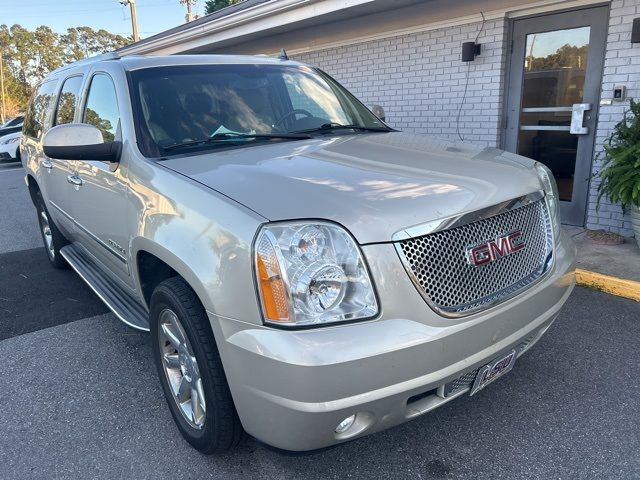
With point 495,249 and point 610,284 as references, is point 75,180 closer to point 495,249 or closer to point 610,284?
point 495,249

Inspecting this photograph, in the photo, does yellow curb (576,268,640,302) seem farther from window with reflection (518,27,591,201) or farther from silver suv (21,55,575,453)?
window with reflection (518,27,591,201)

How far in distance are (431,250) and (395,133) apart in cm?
165

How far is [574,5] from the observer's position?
5512 millimetres

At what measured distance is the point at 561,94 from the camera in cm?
596

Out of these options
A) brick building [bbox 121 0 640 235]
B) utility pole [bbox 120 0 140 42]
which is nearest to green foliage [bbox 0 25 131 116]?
utility pole [bbox 120 0 140 42]

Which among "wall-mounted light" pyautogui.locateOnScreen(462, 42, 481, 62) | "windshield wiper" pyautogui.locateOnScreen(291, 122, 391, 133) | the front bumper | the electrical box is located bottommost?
the front bumper

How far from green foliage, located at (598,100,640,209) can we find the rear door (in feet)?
13.9

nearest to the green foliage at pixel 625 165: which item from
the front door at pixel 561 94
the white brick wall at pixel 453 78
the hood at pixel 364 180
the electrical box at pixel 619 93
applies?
the electrical box at pixel 619 93

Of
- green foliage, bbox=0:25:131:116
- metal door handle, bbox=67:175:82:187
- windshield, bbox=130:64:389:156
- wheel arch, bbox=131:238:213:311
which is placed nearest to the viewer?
wheel arch, bbox=131:238:213:311

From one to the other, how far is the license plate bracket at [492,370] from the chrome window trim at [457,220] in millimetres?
611

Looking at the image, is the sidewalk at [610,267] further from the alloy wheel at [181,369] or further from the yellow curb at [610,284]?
the alloy wheel at [181,369]

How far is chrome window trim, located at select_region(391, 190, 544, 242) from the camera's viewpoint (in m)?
1.91

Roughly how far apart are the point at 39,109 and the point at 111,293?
2598 millimetres

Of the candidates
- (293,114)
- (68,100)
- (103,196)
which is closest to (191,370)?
(103,196)
